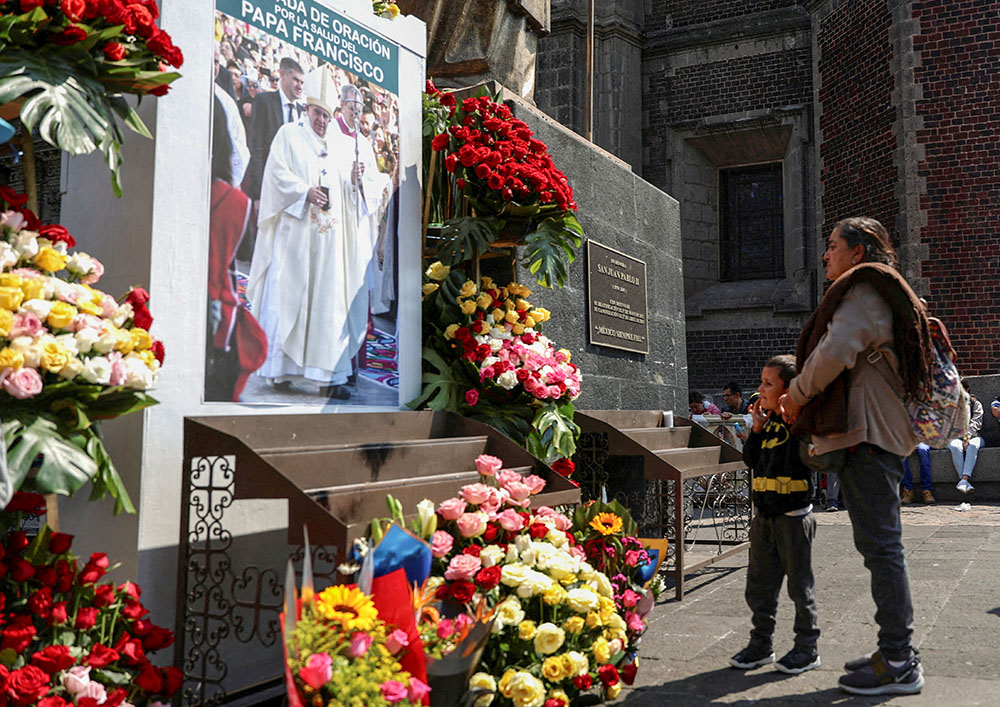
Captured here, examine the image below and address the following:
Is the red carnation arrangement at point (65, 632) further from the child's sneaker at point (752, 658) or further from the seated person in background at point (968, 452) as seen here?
the seated person in background at point (968, 452)

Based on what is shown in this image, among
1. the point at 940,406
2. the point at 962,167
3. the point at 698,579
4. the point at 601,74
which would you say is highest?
the point at 601,74

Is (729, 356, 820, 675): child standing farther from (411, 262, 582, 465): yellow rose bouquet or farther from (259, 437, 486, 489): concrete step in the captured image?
(259, 437, 486, 489): concrete step

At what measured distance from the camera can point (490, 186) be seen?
16.6 ft

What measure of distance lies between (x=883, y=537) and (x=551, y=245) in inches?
99.6

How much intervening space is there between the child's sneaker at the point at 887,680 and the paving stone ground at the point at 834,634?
0.10ft

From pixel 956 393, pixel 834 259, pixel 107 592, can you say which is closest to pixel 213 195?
pixel 107 592

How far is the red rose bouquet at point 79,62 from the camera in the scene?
2.79m

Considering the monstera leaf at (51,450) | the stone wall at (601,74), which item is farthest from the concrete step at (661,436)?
the stone wall at (601,74)

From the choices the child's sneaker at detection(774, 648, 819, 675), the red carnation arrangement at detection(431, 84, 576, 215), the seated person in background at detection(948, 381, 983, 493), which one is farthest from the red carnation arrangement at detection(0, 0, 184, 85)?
the seated person in background at detection(948, 381, 983, 493)

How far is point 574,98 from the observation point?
19.1m

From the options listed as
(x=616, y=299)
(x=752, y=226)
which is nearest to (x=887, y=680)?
(x=616, y=299)

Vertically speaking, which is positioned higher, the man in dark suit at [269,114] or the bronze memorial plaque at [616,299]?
the man in dark suit at [269,114]

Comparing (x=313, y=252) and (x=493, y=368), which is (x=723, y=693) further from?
(x=313, y=252)

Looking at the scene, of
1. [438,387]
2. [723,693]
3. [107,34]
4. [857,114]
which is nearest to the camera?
[107,34]
